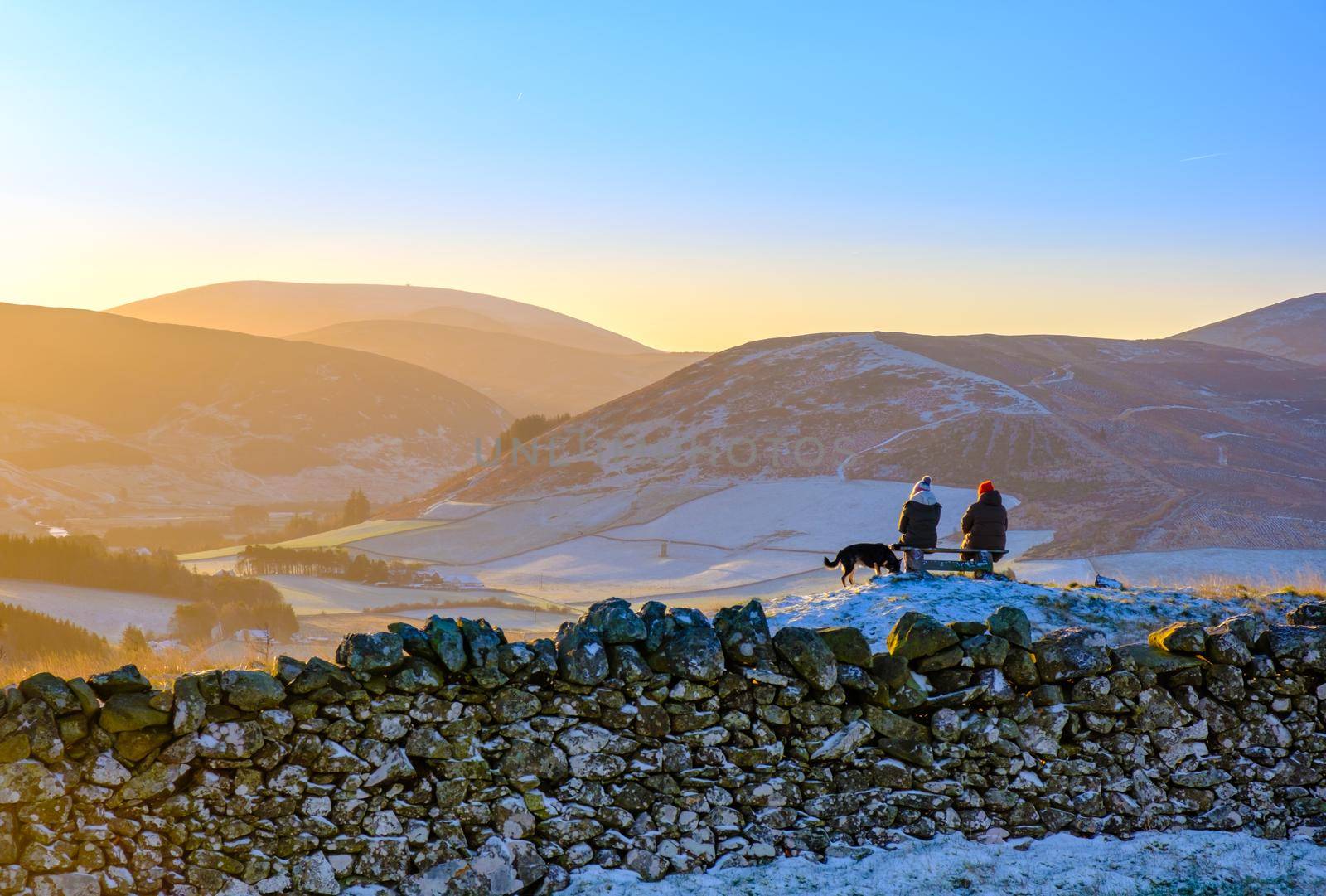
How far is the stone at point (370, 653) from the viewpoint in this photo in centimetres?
732

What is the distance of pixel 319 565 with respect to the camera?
168 feet

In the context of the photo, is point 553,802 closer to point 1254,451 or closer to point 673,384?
point 1254,451

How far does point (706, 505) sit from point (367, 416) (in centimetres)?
9816

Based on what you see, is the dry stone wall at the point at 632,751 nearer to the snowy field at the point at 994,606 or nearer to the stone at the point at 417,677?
the stone at the point at 417,677

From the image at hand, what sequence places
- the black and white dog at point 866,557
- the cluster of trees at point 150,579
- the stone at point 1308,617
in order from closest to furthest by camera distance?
the stone at point 1308,617 < the black and white dog at point 866,557 < the cluster of trees at point 150,579

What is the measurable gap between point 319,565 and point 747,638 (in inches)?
1819

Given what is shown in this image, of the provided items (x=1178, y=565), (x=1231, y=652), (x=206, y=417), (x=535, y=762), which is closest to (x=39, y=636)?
(x=535, y=762)

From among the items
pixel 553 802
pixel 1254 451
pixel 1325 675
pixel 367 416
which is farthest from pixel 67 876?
pixel 367 416

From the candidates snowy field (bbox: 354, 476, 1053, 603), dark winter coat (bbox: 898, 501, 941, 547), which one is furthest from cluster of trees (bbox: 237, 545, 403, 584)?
dark winter coat (bbox: 898, 501, 941, 547)

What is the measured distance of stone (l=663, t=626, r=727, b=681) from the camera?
786cm

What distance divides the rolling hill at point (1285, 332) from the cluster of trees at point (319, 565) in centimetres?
15947

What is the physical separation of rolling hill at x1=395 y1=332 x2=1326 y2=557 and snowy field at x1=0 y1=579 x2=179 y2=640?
33.3 meters

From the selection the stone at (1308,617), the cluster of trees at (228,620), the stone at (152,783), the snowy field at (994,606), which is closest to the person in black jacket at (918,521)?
the snowy field at (994,606)

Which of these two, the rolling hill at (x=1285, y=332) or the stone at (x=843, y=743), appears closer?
the stone at (x=843, y=743)
